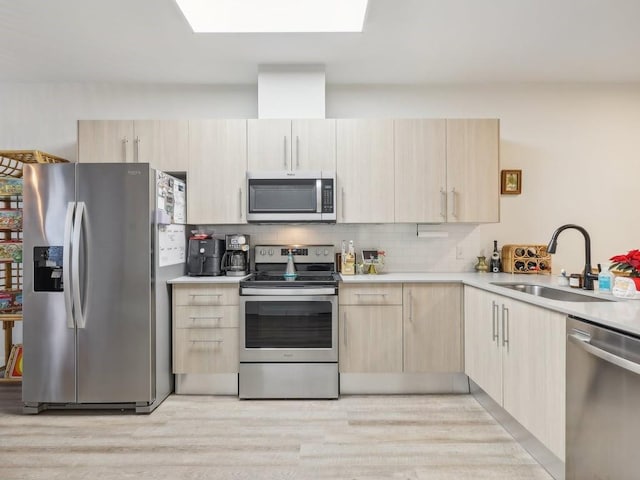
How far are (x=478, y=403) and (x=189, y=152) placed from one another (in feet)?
9.61

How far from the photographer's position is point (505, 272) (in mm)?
3611

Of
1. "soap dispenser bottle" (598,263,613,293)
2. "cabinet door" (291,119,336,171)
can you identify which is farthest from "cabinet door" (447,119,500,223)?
"soap dispenser bottle" (598,263,613,293)

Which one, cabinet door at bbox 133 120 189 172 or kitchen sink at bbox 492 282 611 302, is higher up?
cabinet door at bbox 133 120 189 172

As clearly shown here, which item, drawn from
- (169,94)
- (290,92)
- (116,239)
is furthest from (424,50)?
(116,239)

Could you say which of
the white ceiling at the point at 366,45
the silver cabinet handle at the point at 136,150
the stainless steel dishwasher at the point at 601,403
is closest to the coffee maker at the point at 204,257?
the silver cabinet handle at the point at 136,150

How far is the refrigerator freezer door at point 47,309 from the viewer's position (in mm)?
2738

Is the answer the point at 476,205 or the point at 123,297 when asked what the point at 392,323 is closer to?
the point at 476,205

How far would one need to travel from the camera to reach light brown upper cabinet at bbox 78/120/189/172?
3369mm

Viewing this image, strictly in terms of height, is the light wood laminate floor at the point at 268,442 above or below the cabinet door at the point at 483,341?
below

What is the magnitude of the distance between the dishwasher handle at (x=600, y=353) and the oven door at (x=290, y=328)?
1.64 meters

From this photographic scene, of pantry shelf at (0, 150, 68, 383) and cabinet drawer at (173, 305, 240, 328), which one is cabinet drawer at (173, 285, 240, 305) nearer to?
cabinet drawer at (173, 305, 240, 328)

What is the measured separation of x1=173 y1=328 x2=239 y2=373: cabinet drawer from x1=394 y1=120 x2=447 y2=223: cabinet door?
1.68 m

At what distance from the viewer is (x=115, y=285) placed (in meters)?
2.75

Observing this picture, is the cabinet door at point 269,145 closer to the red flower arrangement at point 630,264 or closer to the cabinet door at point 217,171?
the cabinet door at point 217,171
